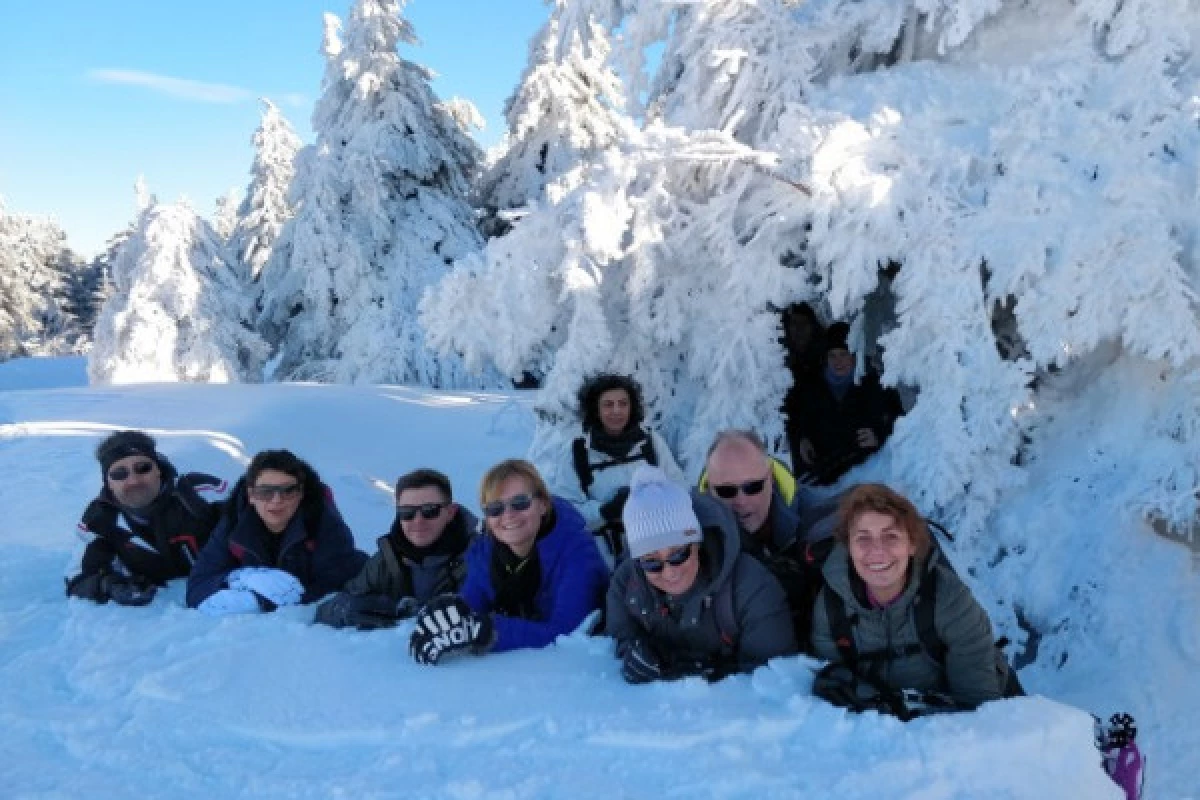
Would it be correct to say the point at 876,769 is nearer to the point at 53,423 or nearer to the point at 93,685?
the point at 93,685

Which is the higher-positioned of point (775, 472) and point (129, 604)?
point (775, 472)

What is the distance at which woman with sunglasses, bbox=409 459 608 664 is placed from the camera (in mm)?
A: 3508

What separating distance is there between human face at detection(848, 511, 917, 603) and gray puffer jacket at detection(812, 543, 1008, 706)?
0.27 ft

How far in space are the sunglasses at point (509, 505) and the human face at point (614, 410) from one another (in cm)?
186

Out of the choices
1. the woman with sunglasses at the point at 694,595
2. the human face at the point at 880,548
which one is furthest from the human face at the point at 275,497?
the human face at the point at 880,548

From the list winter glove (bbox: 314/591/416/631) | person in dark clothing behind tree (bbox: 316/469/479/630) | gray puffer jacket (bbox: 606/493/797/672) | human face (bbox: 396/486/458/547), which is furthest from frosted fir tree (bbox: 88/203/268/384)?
gray puffer jacket (bbox: 606/493/797/672)

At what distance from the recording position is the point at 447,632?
3150 mm

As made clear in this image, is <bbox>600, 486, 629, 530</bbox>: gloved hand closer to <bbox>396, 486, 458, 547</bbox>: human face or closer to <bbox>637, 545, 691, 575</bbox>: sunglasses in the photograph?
<bbox>396, 486, 458, 547</bbox>: human face

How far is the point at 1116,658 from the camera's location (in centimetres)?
465

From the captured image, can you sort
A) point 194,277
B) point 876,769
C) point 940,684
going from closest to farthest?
point 876,769 → point 940,684 → point 194,277

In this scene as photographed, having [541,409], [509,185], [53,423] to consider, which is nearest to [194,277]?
[509,185]

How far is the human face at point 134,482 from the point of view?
4.53 metres

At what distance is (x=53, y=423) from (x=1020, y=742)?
1271cm

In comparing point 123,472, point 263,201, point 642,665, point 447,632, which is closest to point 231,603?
point 123,472
